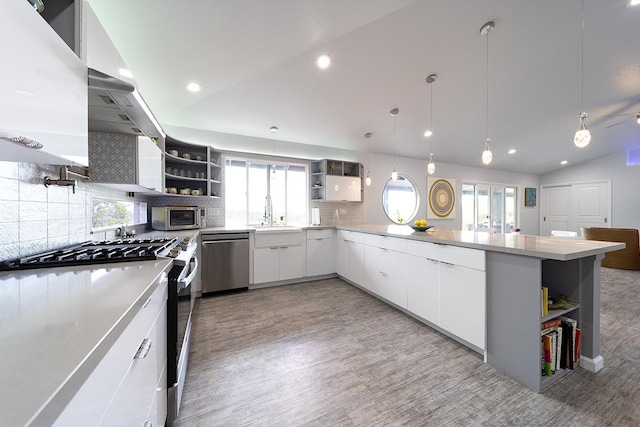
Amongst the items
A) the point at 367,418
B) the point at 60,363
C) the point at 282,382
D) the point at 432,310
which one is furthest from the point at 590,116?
the point at 60,363

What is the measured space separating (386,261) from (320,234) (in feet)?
4.45

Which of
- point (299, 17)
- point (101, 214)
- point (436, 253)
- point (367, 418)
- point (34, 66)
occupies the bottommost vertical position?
point (367, 418)

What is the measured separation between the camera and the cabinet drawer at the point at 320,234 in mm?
3861

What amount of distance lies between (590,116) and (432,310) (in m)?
5.17

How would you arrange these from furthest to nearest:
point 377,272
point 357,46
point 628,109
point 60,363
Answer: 1. point 628,109
2. point 377,272
3. point 357,46
4. point 60,363

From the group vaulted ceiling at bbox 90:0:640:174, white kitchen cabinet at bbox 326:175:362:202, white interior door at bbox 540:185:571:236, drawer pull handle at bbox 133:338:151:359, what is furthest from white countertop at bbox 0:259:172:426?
white interior door at bbox 540:185:571:236

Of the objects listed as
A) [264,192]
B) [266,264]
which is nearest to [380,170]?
[264,192]

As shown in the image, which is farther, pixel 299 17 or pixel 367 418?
pixel 299 17

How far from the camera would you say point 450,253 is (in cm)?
208

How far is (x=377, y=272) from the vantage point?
304 centimetres

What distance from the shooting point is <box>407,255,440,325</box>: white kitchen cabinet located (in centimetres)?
224

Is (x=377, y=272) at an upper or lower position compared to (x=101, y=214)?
lower

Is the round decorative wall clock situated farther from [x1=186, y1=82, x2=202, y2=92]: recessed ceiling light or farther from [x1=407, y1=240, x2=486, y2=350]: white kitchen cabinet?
[x1=186, y1=82, x2=202, y2=92]: recessed ceiling light

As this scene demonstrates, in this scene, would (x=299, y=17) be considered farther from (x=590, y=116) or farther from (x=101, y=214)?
(x=590, y=116)
